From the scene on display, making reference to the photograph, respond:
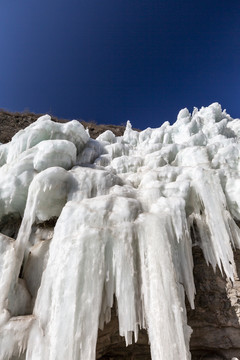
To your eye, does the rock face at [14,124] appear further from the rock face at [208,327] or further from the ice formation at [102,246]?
the rock face at [208,327]

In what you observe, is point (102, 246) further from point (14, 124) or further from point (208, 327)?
point (14, 124)

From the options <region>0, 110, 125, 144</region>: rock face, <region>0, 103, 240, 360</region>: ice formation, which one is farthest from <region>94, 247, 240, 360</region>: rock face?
<region>0, 110, 125, 144</region>: rock face

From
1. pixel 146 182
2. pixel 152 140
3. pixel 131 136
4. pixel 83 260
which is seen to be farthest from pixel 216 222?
pixel 131 136

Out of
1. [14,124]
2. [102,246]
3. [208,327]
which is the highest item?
[14,124]

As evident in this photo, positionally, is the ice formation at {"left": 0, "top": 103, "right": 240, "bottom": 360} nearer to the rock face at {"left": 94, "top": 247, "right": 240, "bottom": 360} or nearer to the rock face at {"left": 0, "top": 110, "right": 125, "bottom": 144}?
the rock face at {"left": 94, "top": 247, "right": 240, "bottom": 360}

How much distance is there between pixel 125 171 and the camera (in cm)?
714

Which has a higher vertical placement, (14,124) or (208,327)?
(14,124)

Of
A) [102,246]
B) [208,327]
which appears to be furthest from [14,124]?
[208,327]

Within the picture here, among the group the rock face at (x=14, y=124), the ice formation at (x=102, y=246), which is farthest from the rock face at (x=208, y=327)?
the rock face at (x=14, y=124)

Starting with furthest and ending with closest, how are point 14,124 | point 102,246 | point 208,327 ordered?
point 14,124
point 208,327
point 102,246

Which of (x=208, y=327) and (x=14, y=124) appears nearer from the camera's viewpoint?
(x=208, y=327)

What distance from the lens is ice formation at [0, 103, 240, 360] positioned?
3256mm

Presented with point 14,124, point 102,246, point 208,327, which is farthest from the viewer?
point 14,124

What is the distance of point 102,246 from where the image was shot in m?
3.82
